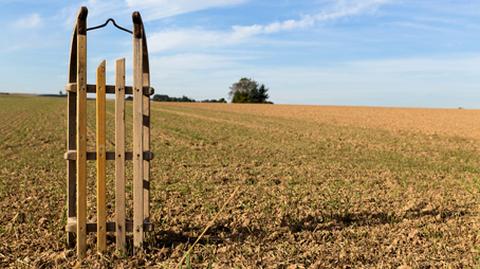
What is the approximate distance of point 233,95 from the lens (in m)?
121

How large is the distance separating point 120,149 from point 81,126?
1.51 feet

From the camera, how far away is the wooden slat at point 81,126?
516 centimetres

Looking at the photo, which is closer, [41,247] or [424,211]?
[41,247]

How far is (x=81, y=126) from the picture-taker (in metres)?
5.26

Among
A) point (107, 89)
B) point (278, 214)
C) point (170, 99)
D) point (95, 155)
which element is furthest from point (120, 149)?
point (170, 99)

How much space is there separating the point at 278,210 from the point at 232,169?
4649mm

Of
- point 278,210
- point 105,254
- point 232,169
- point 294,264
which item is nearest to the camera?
point 294,264

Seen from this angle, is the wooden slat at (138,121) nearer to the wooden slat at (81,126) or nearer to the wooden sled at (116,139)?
the wooden sled at (116,139)

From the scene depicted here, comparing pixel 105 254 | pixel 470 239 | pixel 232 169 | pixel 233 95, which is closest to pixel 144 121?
pixel 105 254

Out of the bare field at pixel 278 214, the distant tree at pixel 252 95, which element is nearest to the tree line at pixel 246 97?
the distant tree at pixel 252 95

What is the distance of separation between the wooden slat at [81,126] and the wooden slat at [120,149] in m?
0.32

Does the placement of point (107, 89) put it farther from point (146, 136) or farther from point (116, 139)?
point (146, 136)

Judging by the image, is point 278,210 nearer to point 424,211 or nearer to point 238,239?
point 238,239

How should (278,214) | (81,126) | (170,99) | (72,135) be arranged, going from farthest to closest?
(170,99) < (278,214) < (72,135) < (81,126)
